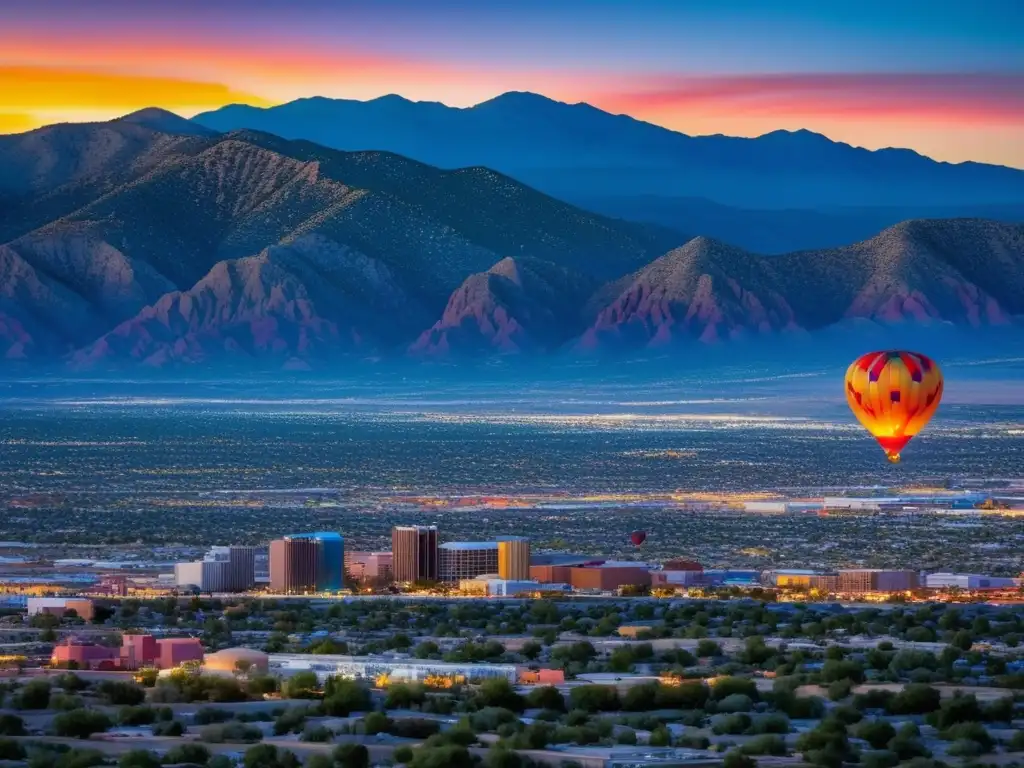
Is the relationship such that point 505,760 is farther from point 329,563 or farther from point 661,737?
point 329,563

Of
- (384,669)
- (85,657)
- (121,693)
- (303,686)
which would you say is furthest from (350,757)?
(85,657)

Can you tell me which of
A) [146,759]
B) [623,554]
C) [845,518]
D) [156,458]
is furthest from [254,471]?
[146,759]

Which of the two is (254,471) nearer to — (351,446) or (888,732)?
(351,446)

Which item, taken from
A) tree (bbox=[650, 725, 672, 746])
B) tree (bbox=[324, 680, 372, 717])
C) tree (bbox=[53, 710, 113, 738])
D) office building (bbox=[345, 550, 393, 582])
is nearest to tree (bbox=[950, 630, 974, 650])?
tree (bbox=[324, 680, 372, 717])

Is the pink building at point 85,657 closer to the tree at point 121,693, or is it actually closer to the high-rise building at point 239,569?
the tree at point 121,693

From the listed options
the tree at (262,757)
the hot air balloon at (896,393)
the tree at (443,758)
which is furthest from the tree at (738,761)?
the hot air balloon at (896,393)

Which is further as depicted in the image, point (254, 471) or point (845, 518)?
point (254, 471)

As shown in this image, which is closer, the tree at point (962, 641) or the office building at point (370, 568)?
the tree at point (962, 641)
